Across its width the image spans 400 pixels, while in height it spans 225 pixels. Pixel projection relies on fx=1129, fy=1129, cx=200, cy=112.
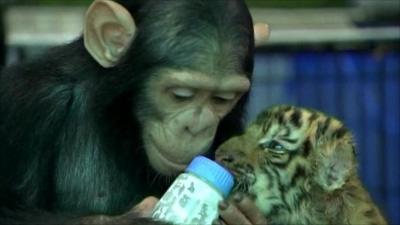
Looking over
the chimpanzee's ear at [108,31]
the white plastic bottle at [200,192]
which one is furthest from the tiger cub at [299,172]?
the chimpanzee's ear at [108,31]

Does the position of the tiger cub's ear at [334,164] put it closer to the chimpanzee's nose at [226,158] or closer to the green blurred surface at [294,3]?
the chimpanzee's nose at [226,158]

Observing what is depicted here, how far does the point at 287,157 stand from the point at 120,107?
0.83 metres

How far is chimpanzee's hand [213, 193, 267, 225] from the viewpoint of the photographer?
357 centimetres

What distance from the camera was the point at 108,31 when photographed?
13.8 feet

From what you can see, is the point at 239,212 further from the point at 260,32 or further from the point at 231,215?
the point at 260,32

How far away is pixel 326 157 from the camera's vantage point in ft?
11.7

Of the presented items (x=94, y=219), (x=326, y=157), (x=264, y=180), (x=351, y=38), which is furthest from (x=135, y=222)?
(x=351, y=38)

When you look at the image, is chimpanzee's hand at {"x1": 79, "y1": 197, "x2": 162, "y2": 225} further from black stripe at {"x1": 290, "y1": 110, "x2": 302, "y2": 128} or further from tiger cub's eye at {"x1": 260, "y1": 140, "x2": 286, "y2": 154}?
black stripe at {"x1": 290, "y1": 110, "x2": 302, "y2": 128}

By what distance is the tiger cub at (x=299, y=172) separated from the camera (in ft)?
11.8

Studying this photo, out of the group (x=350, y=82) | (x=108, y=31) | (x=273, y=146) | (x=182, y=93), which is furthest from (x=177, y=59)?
(x=350, y=82)

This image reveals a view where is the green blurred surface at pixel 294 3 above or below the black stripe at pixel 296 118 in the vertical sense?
below

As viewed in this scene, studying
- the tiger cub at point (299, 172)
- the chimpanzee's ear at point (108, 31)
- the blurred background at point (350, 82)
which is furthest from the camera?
the blurred background at point (350, 82)

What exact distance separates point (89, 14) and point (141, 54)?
0.80 ft

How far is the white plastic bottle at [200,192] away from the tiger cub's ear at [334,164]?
29cm
